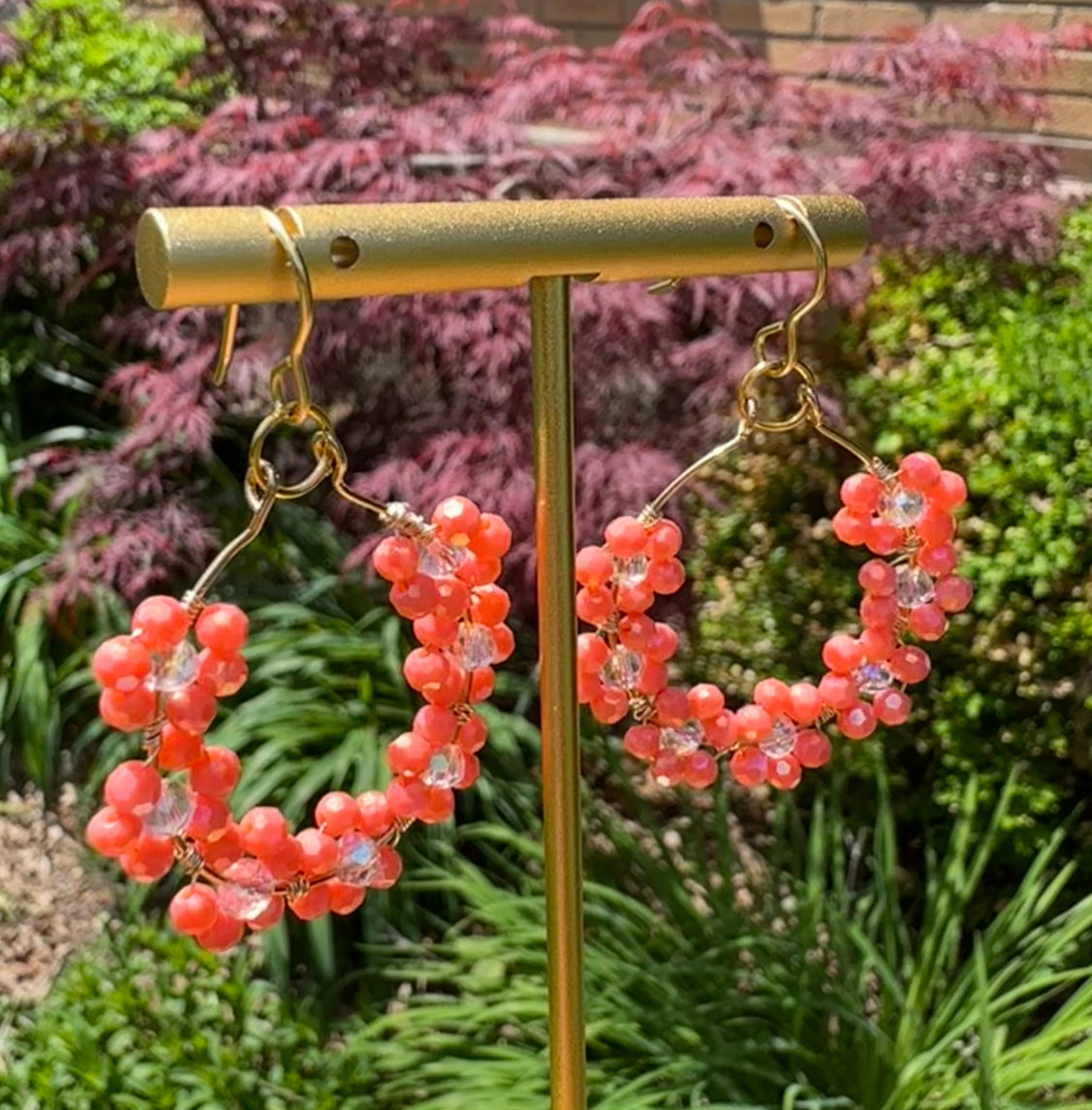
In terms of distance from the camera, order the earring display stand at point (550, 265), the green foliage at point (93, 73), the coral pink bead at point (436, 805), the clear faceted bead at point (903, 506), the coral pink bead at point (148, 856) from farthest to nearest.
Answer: the green foliage at point (93, 73)
the clear faceted bead at point (903, 506)
the coral pink bead at point (436, 805)
the coral pink bead at point (148, 856)
the earring display stand at point (550, 265)

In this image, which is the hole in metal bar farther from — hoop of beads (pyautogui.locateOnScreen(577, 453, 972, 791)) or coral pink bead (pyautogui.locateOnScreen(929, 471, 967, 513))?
coral pink bead (pyautogui.locateOnScreen(929, 471, 967, 513))

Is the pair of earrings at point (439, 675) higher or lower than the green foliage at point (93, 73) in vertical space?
lower

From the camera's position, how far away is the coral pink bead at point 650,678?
1.03m

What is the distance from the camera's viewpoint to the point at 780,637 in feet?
9.21

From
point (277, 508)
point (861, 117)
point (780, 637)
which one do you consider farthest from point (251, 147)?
point (780, 637)

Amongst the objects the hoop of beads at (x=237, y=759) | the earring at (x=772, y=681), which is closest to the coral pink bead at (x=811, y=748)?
the earring at (x=772, y=681)

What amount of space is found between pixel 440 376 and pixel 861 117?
2.99ft

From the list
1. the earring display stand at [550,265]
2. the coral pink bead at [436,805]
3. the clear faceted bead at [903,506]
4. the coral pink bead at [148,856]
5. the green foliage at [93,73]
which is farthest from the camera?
the green foliage at [93,73]

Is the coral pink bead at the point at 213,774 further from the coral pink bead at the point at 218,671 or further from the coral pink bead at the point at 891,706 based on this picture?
the coral pink bead at the point at 891,706

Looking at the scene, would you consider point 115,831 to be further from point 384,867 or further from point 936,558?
point 936,558

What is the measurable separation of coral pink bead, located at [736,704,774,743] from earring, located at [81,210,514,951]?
0.21 m

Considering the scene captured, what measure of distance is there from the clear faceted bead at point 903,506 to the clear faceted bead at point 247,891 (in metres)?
0.47

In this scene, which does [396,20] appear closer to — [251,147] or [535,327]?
[251,147]

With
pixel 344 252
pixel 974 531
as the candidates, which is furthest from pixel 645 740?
pixel 974 531
